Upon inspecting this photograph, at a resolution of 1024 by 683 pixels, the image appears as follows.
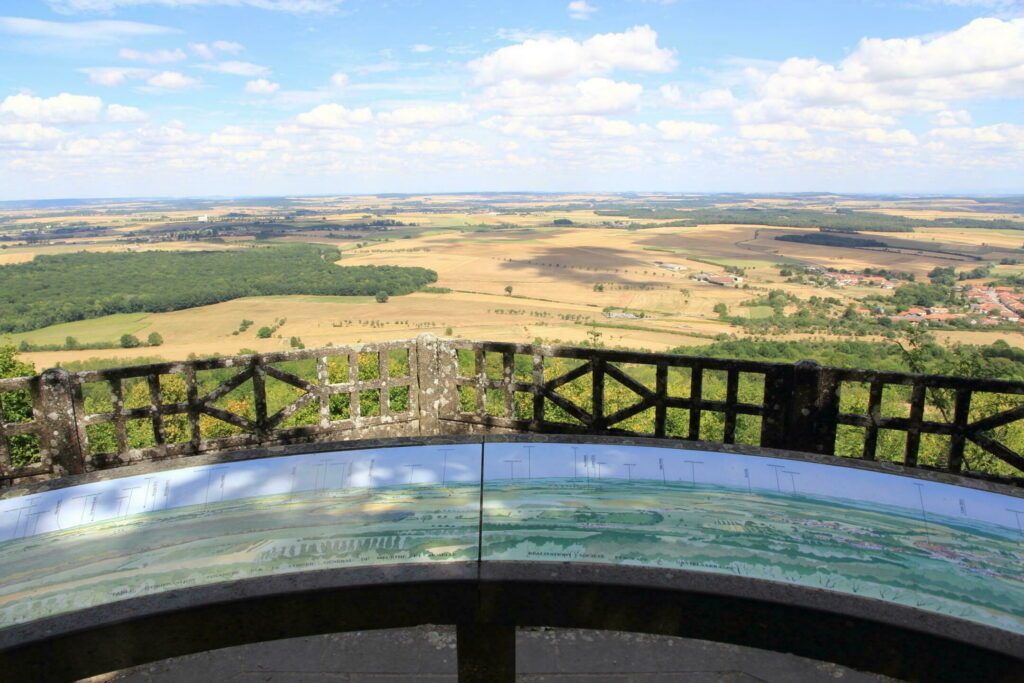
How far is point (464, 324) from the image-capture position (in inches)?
1796

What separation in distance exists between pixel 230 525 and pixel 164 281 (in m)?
68.3

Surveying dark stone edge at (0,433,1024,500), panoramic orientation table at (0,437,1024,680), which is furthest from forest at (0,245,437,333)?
panoramic orientation table at (0,437,1024,680)

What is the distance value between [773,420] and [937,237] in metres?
80.9

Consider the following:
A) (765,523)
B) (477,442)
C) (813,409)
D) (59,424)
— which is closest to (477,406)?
(813,409)

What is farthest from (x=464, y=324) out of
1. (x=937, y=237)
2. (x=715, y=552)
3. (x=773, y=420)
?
(x=937, y=237)

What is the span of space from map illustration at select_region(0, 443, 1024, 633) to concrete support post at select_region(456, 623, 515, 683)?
0.76ft

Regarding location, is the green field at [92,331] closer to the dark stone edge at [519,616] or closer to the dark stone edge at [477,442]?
the dark stone edge at [477,442]

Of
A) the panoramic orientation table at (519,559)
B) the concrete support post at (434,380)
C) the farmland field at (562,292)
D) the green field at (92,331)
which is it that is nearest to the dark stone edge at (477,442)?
the panoramic orientation table at (519,559)

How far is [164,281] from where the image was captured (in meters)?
61.7

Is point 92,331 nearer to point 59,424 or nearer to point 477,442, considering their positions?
point 59,424

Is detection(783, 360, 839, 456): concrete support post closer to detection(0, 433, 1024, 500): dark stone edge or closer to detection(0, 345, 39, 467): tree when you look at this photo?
detection(0, 433, 1024, 500): dark stone edge

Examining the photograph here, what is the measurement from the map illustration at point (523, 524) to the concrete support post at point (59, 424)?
3284 mm

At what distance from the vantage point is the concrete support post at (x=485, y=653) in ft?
6.62

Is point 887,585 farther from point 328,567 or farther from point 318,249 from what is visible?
point 318,249
